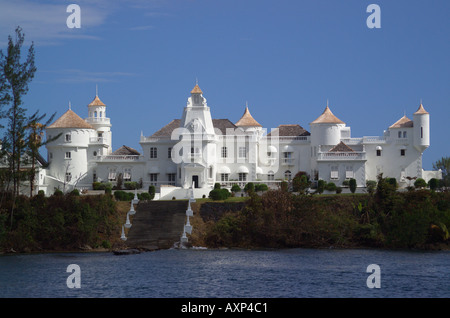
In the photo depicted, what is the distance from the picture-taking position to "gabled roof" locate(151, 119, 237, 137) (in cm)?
8343

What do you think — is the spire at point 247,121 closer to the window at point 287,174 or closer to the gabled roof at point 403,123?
the window at point 287,174

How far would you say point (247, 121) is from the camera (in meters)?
87.5

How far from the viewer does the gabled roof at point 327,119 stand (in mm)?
82688

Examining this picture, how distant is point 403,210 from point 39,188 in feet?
122

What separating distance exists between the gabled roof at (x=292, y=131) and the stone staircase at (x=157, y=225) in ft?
70.7

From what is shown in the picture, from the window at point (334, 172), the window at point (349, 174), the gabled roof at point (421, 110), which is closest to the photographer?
the window at point (349, 174)

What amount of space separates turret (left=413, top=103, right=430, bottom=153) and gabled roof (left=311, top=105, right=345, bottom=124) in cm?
796

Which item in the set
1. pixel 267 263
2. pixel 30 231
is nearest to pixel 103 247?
pixel 30 231

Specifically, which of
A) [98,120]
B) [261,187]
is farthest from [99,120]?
[261,187]

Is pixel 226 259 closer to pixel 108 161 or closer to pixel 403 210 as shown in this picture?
pixel 403 210

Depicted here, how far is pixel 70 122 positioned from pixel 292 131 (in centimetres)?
2434

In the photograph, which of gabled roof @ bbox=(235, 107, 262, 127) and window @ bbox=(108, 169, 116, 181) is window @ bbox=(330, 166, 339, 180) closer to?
gabled roof @ bbox=(235, 107, 262, 127)

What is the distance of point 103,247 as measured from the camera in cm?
5997

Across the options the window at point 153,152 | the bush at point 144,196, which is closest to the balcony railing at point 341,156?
the window at point 153,152
